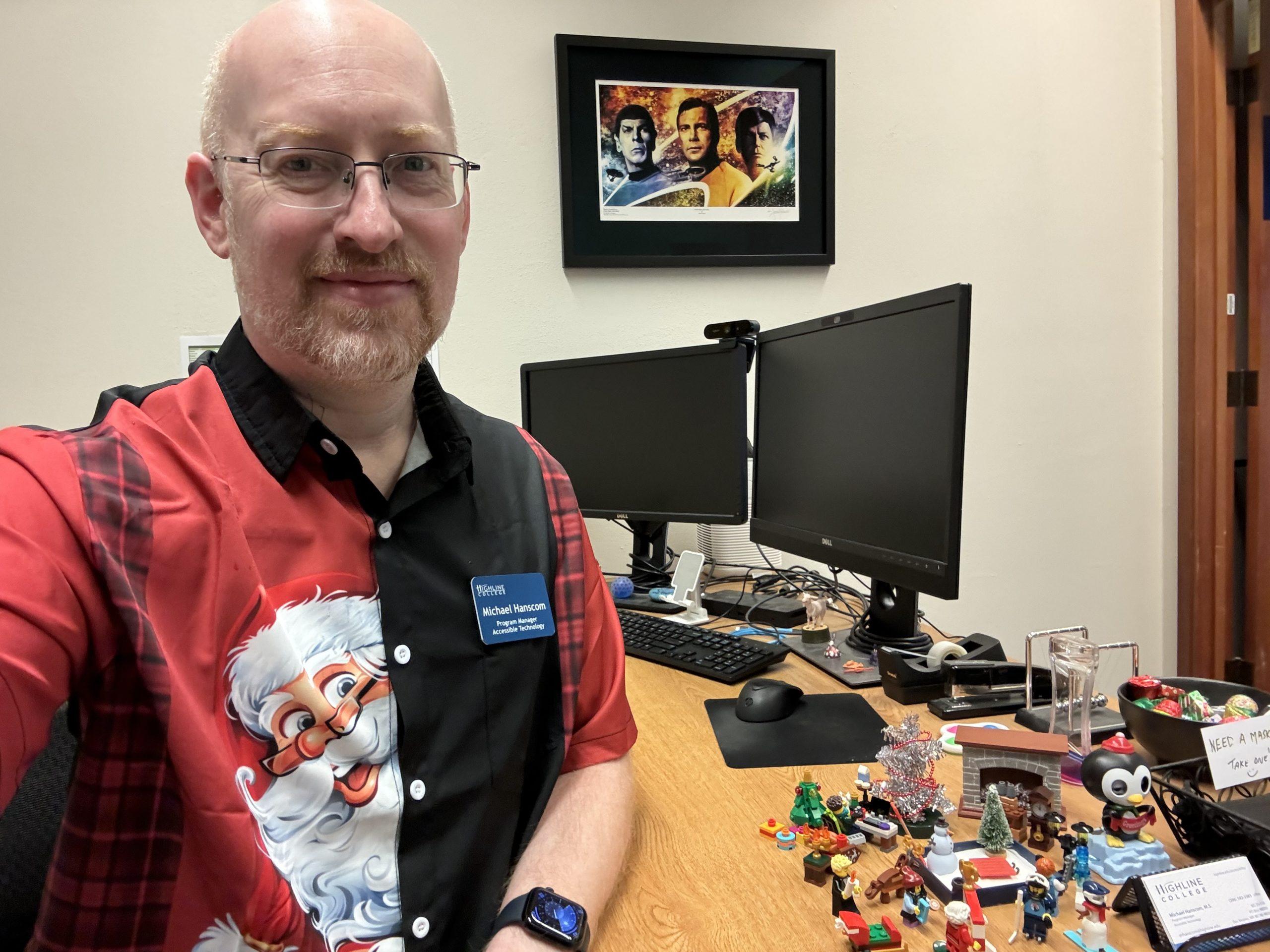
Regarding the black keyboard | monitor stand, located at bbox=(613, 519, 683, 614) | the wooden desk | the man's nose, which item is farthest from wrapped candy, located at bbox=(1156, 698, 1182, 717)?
monitor stand, located at bbox=(613, 519, 683, 614)

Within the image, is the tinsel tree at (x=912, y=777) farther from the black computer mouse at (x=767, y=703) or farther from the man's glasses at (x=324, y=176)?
A: the man's glasses at (x=324, y=176)

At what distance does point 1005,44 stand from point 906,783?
2197mm

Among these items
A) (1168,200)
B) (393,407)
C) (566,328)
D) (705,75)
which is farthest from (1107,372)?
(393,407)

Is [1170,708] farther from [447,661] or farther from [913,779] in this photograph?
[447,661]

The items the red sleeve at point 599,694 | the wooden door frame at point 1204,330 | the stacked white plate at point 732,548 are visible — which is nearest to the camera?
the red sleeve at point 599,694

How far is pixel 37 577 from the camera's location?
612 millimetres

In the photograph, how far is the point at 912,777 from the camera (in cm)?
83

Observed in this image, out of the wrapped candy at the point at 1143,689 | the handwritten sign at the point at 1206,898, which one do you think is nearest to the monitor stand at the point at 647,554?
the wrapped candy at the point at 1143,689

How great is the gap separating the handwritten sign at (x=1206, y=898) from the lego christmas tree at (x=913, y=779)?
0.70 feet

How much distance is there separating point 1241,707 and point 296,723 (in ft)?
3.27

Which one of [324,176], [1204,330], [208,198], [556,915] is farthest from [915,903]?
[1204,330]

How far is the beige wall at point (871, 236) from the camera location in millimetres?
1834

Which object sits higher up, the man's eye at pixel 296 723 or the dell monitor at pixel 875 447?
the dell monitor at pixel 875 447

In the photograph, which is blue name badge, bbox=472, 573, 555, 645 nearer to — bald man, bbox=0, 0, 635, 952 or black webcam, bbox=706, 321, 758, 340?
bald man, bbox=0, 0, 635, 952
